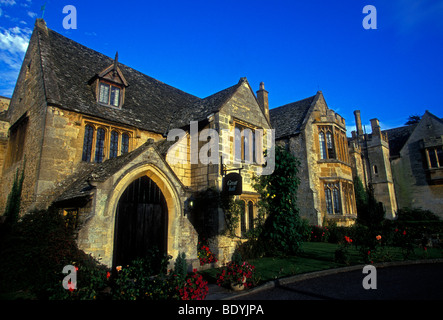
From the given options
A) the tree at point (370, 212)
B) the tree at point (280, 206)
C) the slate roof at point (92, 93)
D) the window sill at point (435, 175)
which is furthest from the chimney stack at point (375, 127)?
the slate roof at point (92, 93)

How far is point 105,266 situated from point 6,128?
12.8m

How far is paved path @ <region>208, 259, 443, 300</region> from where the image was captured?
6629mm

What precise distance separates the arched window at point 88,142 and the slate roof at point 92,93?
2.68 feet

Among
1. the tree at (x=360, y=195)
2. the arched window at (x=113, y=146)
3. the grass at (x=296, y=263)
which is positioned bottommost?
the grass at (x=296, y=263)

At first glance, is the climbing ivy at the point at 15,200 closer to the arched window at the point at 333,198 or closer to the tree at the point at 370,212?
the arched window at the point at 333,198

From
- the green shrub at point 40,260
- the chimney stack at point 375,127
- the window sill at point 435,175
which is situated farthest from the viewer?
the chimney stack at point 375,127

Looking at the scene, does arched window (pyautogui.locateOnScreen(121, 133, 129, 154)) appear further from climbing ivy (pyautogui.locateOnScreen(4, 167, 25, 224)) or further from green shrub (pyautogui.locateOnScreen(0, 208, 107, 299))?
green shrub (pyautogui.locateOnScreen(0, 208, 107, 299))

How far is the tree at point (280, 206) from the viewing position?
41.4 ft

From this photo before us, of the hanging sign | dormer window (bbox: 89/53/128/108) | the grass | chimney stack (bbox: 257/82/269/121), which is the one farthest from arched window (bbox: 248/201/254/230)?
chimney stack (bbox: 257/82/269/121)

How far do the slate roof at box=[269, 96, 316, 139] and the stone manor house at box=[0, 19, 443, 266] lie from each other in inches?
132

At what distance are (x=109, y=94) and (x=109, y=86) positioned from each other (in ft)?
1.66

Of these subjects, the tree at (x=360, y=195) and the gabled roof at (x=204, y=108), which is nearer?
the gabled roof at (x=204, y=108)

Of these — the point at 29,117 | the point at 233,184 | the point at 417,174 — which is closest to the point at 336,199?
the point at 233,184
